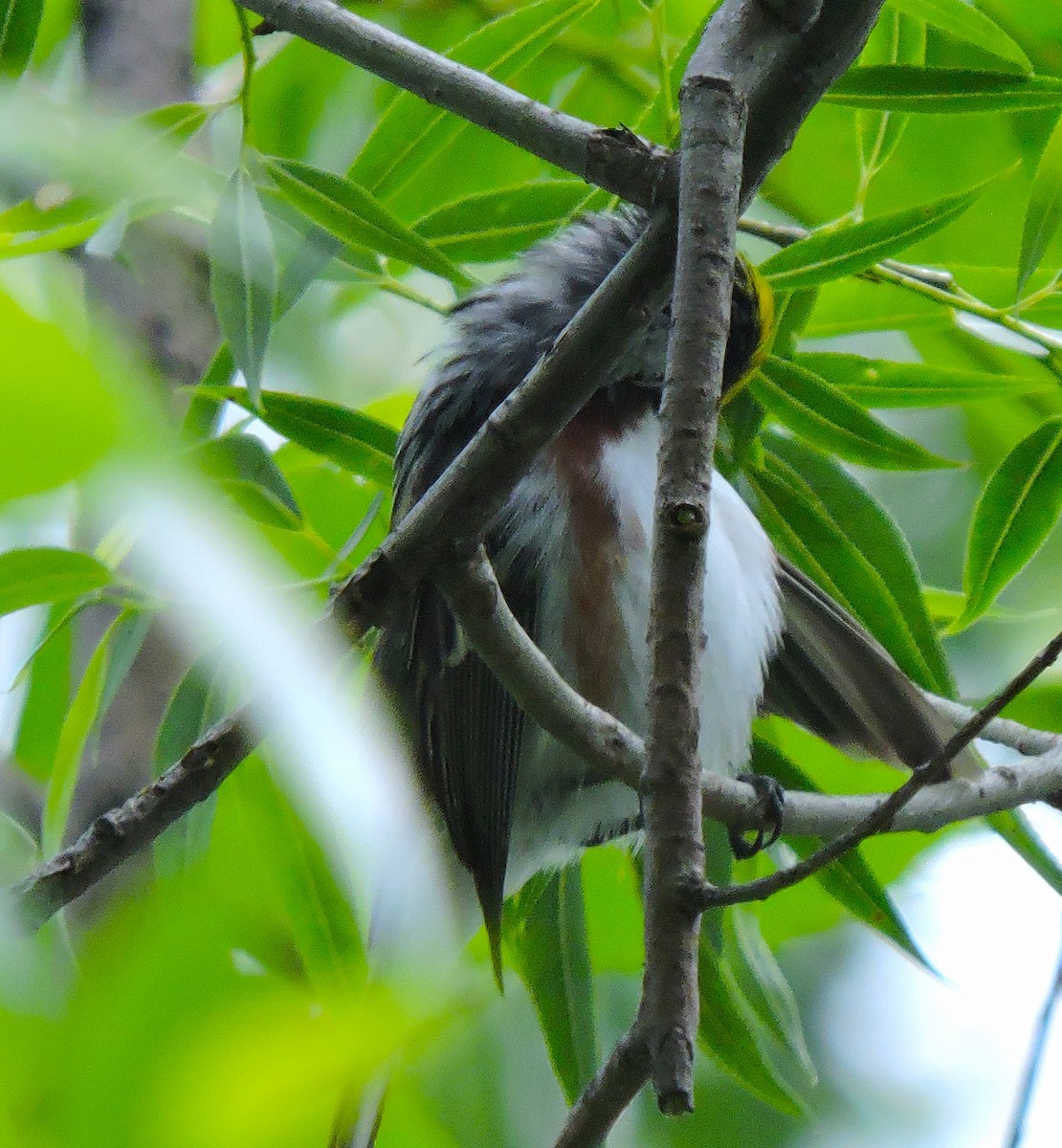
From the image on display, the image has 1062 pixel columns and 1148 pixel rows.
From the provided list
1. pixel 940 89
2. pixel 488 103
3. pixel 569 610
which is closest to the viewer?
pixel 488 103

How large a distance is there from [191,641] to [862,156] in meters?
0.92

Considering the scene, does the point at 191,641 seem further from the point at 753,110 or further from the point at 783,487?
the point at 753,110

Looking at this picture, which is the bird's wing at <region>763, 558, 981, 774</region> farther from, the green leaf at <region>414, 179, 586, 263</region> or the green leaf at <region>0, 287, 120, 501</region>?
the green leaf at <region>0, 287, 120, 501</region>

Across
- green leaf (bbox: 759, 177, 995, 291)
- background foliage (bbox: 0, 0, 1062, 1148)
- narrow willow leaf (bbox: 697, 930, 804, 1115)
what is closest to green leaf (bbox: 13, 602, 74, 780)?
background foliage (bbox: 0, 0, 1062, 1148)

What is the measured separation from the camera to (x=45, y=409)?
18.8 inches

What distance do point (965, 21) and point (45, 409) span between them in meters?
1.06

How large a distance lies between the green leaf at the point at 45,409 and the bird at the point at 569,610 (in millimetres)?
995

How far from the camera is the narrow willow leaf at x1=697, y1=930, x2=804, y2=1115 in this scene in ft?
4.98

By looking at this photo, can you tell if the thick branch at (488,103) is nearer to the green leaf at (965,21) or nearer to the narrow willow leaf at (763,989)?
the green leaf at (965,21)

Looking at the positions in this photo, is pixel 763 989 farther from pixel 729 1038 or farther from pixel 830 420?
pixel 830 420

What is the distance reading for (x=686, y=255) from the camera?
2.93 ft

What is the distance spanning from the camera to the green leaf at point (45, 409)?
0.46 meters

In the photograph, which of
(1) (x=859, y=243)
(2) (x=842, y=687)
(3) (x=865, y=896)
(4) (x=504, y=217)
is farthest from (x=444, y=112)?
(3) (x=865, y=896)

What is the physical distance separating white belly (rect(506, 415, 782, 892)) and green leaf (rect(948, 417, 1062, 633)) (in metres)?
0.28
